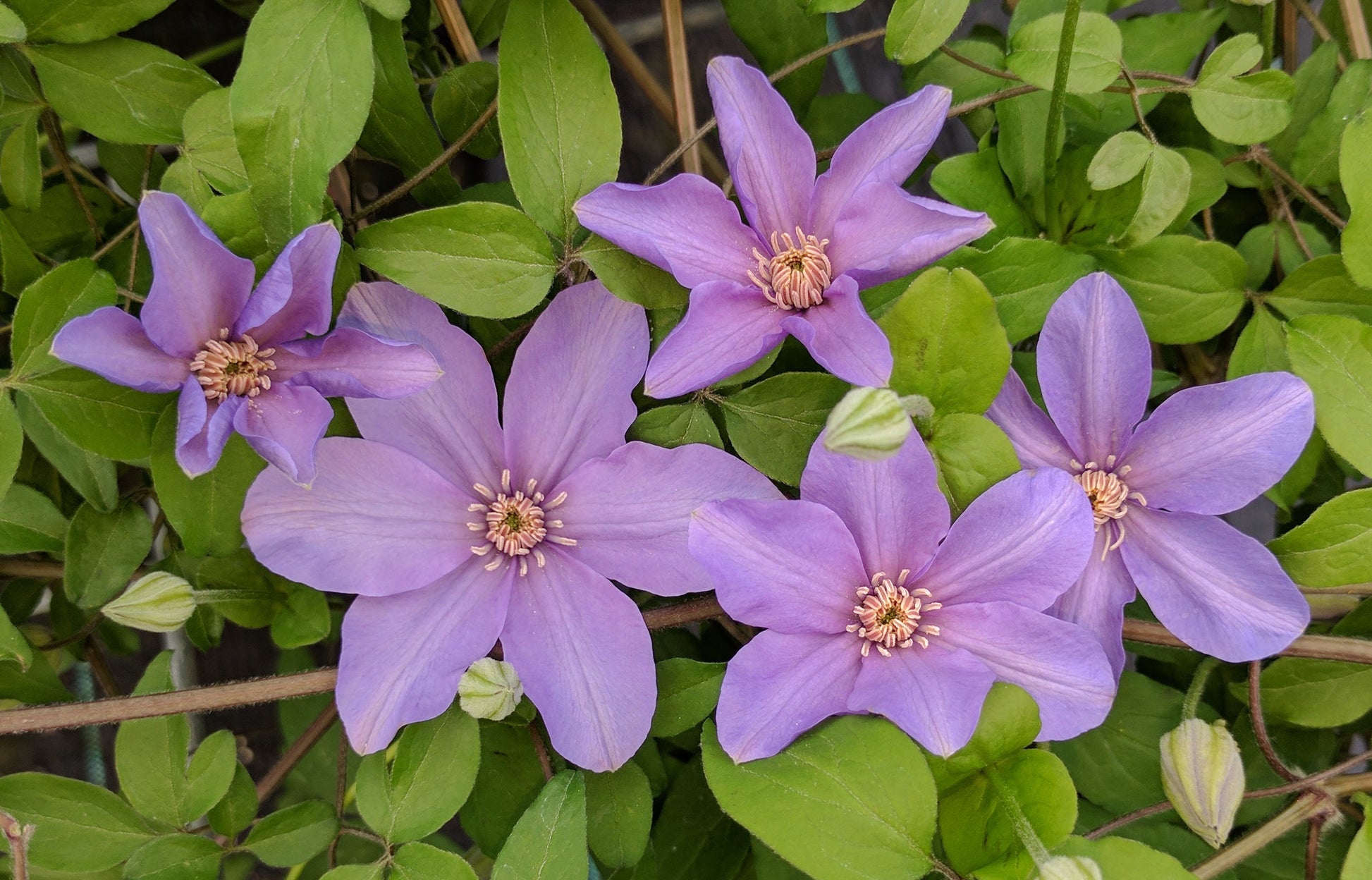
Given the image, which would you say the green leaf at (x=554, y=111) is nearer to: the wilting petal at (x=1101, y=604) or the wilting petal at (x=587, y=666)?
the wilting petal at (x=587, y=666)

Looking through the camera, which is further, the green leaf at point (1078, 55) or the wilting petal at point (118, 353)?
the green leaf at point (1078, 55)

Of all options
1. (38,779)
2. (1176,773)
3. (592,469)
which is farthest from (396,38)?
(1176,773)

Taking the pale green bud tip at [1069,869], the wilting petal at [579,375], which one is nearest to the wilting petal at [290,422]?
the wilting petal at [579,375]

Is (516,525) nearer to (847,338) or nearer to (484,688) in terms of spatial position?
(484,688)

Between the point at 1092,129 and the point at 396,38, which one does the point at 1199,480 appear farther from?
the point at 396,38

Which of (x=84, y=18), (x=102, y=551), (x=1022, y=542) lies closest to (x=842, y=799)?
(x=1022, y=542)

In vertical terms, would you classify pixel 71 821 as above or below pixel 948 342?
below
